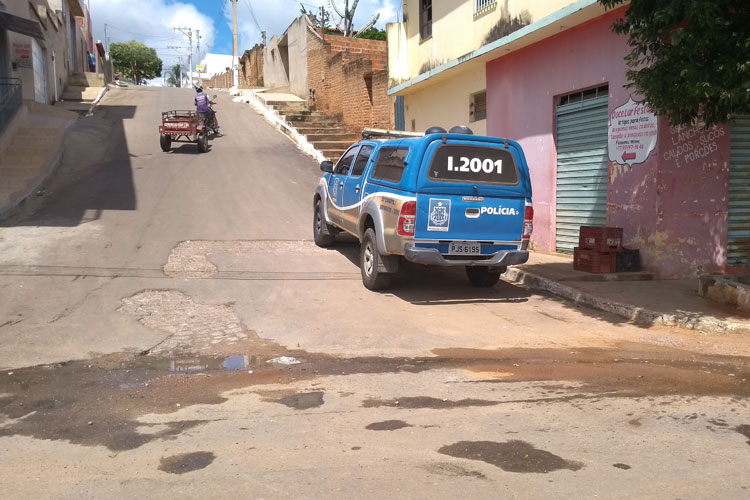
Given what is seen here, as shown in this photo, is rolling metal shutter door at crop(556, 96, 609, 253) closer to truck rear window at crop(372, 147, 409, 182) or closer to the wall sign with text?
the wall sign with text

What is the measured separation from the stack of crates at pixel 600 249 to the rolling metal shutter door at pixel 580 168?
42.4 inches

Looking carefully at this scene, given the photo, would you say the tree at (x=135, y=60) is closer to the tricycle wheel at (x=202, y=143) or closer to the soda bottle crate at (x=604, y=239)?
the tricycle wheel at (x=202, y=143)

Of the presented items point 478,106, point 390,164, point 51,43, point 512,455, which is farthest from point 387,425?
point 51,43

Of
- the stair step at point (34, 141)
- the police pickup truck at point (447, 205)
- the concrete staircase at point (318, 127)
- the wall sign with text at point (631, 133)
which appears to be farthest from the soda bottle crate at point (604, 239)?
the stair step at point (34, 141)

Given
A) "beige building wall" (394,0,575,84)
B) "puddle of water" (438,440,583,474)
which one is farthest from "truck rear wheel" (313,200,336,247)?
"puddle of water" (438,440,583,474)

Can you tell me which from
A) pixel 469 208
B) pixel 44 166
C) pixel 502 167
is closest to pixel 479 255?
pixel 469 208

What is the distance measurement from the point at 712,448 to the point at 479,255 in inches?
175

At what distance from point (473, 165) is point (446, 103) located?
8.59 m

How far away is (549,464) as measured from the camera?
11.7 feet

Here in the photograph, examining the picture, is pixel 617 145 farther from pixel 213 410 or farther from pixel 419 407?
pixel 213 410

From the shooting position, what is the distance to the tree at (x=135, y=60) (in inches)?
2653

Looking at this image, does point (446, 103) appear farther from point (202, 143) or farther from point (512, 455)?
point (512, 455)

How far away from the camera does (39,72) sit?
2088 centimetres

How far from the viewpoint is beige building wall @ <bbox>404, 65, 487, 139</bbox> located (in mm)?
14672
